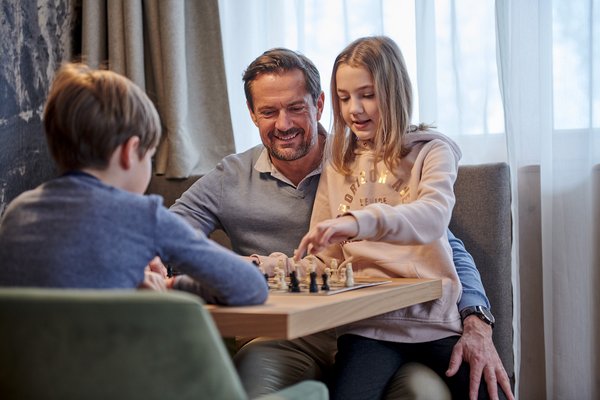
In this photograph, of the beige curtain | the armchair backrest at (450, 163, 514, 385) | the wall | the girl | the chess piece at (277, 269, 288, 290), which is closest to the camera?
the chess piece at (277, 269, 288, 290)

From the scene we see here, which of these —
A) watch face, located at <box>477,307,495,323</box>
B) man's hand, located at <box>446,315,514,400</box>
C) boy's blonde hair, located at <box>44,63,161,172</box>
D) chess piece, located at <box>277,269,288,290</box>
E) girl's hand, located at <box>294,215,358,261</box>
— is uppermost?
boy's blonde hair, located at <box>44,63,161,172</box>

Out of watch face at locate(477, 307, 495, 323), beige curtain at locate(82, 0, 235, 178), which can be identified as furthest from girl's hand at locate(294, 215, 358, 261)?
beige curtain at locate(82, 0, 235, 178)

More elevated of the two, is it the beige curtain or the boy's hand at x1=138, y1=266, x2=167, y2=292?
the beige curtain

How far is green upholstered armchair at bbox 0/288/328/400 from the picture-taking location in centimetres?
102

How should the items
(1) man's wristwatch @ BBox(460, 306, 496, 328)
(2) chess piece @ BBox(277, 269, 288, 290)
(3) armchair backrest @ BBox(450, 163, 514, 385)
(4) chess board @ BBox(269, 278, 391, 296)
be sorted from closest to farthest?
(4) chess board @ BBox(269, 278, 391, 296)
(2) chess piece @ BBox(277, 269, 288, 290)
(1) man's wristwatch @ BBox(460, 306, 496, 328)
(3) armchair backrest @ BBox(450, 163, 514, 385)

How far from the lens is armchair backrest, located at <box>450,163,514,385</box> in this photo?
241 cm

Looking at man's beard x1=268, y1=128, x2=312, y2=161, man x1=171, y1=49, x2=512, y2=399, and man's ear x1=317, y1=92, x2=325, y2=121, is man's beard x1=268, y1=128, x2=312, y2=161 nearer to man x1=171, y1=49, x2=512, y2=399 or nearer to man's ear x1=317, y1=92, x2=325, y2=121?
man x1=171, y1=49, x2=512, y2=399

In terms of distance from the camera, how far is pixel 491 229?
244cm

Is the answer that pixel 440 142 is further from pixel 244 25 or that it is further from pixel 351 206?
pixel 244 25

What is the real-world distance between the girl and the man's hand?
25 millimetres

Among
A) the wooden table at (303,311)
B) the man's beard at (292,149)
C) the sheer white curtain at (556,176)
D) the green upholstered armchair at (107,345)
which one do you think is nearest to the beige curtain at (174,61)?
the man's beard at (292,149)

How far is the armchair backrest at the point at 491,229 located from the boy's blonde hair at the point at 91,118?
4.20 ft

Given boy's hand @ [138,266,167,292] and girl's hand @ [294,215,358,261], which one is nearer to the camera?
boy's hand @ [138,266,167,292]

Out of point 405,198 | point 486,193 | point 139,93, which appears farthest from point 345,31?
point 139,93
